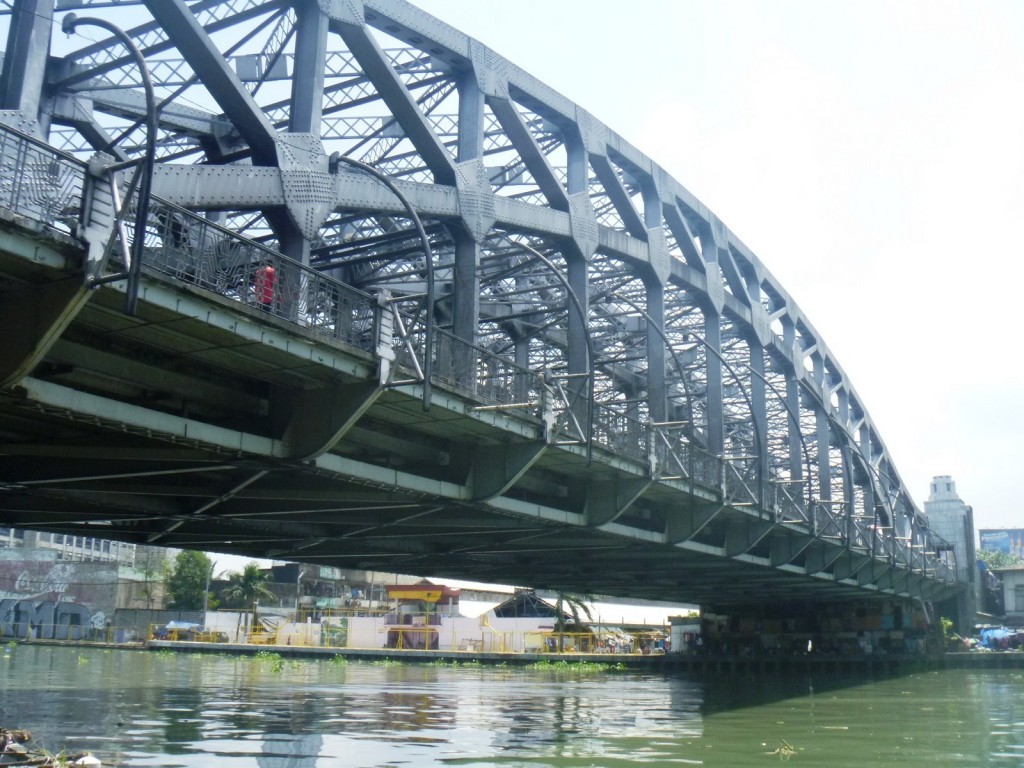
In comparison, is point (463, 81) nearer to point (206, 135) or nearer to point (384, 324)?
point (206, 135)

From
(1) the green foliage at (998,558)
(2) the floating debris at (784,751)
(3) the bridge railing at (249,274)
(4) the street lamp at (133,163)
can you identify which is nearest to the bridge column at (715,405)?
(2) the floating debris at (784,751)

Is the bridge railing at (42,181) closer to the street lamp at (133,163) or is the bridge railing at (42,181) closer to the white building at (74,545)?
the street lamp at (133,163)

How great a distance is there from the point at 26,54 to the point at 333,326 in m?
6.79

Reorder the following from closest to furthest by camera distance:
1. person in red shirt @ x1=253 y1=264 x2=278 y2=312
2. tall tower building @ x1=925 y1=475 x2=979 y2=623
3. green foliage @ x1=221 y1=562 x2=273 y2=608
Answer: person in red shirt @ x1=253 y1=264 x2=278 y2=312
tall tower building @ x1=925 y1=475 x2=979 y2=623
green foliage @ x1=221 y1=562 x2=273 y2=608

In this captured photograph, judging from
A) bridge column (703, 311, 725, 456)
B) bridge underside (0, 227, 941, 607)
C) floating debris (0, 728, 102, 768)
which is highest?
bridge column (703, 311, 725, 456)

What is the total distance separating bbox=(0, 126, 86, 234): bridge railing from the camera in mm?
13258

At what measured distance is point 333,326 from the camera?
19.0 metres

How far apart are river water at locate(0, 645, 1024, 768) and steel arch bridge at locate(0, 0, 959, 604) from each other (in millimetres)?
4617

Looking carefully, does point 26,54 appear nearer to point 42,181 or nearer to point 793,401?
point 42,181

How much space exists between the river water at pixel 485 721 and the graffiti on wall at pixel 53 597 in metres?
47.3

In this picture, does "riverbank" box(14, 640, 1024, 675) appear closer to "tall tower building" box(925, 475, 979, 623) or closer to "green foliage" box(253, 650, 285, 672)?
"green foliage" box(253, 650, 285, 672)

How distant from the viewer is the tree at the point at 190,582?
101625 millimetres

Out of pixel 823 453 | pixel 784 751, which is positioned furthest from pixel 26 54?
pixel 823 453

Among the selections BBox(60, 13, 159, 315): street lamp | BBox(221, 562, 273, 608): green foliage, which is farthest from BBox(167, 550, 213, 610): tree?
BBox(60, 13, 159, 315): street lamp
